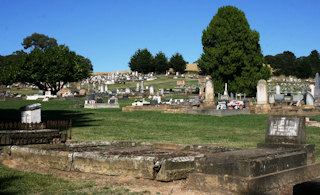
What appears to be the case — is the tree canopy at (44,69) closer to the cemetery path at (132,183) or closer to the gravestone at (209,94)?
the gravestone at (209,94)

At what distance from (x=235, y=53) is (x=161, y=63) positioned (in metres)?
60.8

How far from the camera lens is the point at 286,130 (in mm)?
8648

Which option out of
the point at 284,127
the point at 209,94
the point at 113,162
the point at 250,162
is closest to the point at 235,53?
the point at 209,94

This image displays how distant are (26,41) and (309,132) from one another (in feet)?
384

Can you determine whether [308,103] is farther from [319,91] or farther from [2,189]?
[2,189]

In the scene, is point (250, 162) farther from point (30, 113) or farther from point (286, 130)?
point (30, 113)

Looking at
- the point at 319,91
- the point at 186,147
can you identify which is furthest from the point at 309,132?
the point at 319,91

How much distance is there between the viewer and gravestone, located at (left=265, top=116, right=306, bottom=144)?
851 cm

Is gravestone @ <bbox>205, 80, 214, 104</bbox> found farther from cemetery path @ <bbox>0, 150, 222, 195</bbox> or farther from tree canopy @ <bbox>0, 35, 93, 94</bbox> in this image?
tree canopy @ <bbox>0, 35, 93, 94</bbox>

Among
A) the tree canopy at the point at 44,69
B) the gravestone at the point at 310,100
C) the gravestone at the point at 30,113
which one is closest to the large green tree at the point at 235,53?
the tree canopy at the point at 44,69

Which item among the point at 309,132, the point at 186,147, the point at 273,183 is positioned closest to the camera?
the point at 273,183

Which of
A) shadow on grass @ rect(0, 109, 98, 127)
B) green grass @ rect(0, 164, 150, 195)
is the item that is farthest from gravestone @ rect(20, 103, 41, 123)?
green grass @ rect(0, 164, 150, 195)

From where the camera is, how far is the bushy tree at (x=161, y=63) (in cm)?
11325

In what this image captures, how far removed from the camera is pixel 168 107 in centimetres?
2906
